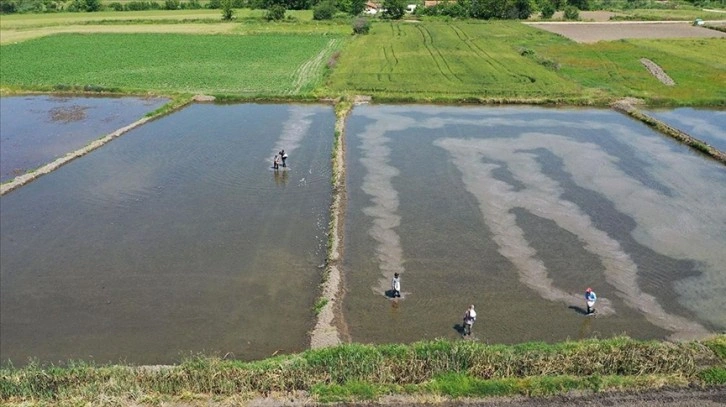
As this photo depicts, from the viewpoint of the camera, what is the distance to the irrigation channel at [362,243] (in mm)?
15328

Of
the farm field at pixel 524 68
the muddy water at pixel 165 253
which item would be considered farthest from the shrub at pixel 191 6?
the muddy water at pixel 165 253

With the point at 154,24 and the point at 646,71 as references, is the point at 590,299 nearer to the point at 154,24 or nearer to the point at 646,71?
the point at 646,71

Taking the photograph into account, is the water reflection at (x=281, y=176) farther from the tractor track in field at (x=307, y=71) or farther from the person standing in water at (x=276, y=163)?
the tractor track in field at (x=307, y=71)

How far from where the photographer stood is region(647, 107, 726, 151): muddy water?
3186cm

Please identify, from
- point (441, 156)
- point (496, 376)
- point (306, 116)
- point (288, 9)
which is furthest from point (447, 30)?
point (496, 376)

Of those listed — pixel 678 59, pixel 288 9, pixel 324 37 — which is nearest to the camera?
pixel 678 59

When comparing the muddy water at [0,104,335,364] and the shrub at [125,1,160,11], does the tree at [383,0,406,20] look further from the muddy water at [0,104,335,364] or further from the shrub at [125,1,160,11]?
the muddy water at [0,104,335,364]

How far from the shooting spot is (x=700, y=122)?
116 feet

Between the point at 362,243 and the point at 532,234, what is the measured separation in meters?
6.27

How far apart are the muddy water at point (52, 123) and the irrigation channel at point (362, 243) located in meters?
3.06

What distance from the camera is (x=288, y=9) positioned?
103 metres

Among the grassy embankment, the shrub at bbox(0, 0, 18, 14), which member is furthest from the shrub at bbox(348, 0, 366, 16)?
the shrub at bbox(0, 0, 18, 14)

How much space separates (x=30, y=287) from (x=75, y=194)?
790 cm

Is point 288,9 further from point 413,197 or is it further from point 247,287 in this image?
point 247,287
